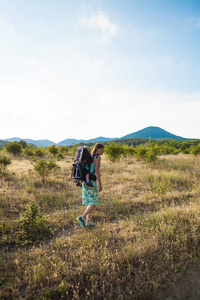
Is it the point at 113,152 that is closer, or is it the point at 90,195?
the point at 90,195

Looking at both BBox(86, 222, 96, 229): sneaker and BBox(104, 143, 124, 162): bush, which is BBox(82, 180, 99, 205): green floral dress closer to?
BBox(86, 222, 96, 229): sneaker

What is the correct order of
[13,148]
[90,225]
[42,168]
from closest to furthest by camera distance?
[90,225] → [42,168] → [13,148]

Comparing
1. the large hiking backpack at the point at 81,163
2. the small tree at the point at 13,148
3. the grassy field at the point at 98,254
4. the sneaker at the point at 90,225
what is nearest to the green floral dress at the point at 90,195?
the large hiking backpack at the point at 81,163

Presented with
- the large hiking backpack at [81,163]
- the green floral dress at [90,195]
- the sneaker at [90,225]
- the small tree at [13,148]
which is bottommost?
the sneaker at [90,225]

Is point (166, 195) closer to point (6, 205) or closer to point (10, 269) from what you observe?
point (10, 269)

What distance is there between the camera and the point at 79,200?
Answer: 561 centimetres

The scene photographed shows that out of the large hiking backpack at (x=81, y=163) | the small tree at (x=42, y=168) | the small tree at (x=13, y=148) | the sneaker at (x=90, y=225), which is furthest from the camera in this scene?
the small tree at (x=13, y=148)

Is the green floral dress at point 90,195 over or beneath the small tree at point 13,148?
beneath

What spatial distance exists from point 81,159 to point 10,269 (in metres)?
2.23

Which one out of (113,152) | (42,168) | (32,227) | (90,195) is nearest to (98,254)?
(90,195)

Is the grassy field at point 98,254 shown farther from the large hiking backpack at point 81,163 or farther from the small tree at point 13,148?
the small tree at point 13,148

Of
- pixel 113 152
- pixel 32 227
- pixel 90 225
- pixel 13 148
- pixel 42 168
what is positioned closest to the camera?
pixel 32 227

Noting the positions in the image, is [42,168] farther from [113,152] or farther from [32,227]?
[113,152]

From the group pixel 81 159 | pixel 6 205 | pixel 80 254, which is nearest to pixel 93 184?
pixel 81 159
